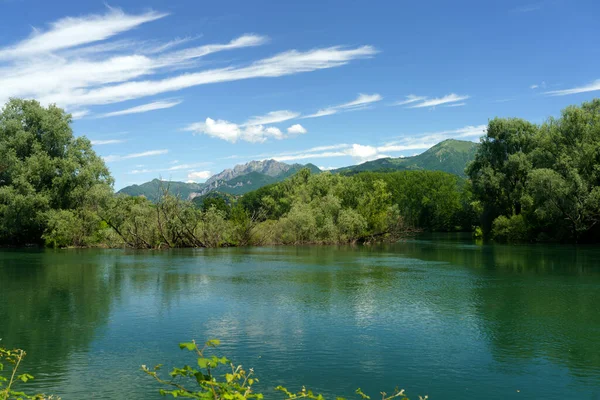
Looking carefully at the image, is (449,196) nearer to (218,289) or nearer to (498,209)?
(498,209)

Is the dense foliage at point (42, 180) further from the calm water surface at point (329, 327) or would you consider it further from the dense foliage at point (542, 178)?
the dense foliage at point (542, 178)

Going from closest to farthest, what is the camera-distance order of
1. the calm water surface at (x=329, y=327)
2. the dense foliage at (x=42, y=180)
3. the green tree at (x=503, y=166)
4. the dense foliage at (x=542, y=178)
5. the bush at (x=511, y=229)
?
1. the calm water surface at (x=329, y=327)
2. the dense foliage at (x=542, y=178)
3. the dense foliage at (x=42, y=180)
4. the bush at (x=511, y=229)
5. the green tree at (x=503, y=166)

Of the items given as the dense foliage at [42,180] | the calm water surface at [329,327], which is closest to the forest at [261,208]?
the dense foliage at [42,180]

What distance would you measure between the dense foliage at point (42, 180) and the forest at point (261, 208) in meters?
0.11

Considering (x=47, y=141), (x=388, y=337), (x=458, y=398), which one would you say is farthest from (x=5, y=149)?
(x=458, y=398)

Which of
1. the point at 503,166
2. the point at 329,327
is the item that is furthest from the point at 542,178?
the point at 329,327

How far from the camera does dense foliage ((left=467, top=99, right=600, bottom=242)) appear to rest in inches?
2005

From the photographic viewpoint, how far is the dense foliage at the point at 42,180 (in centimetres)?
5403

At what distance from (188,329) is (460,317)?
9663 millimetres

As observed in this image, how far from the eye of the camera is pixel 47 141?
187 feet

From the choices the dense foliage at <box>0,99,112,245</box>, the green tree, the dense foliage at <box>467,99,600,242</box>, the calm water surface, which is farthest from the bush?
the dense foliage at <box>0,99,112,245</box>

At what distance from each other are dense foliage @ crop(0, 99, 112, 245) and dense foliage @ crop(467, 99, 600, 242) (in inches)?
1863

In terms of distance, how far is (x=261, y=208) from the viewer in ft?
195

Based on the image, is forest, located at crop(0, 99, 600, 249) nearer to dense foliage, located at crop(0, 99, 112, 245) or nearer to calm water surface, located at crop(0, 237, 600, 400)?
dense foliage, located at crop(0, 99, 112, 245)
